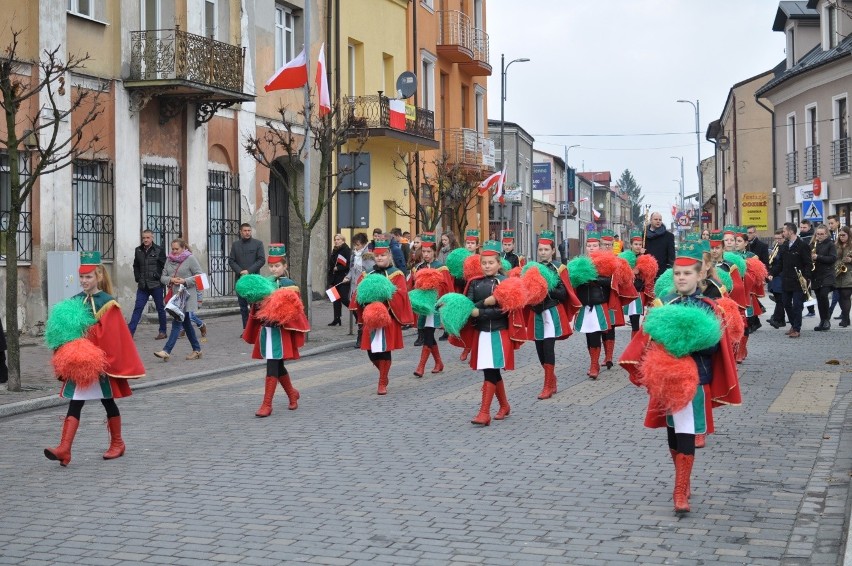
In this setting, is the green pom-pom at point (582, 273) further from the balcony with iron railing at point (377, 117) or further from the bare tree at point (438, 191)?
the balcony with iron railing at point (377, 117)

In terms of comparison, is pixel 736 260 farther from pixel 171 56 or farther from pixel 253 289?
pixel 171 56

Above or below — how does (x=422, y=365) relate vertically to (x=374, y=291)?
below

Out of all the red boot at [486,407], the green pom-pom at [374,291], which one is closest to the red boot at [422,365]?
the green pom-pom at [374,291]

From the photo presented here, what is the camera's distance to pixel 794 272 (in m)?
19.9

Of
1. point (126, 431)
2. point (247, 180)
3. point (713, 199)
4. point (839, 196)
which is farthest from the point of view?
point (713, 199)

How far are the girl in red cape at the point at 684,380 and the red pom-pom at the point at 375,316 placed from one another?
5510 millimetres

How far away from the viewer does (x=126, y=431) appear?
421 inches

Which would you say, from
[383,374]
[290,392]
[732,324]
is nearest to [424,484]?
[732,324]

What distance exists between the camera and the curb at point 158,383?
12.0 m

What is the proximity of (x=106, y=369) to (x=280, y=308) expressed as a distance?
Result: 2.58m

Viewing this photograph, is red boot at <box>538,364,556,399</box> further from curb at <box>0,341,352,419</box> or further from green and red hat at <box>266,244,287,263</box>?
curb at <box>0,341,352,419</box>

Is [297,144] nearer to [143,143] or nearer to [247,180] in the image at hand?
[247,180]

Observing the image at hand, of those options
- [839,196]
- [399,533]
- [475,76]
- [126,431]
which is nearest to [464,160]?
[475,76]

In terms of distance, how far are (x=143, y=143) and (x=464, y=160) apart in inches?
801
